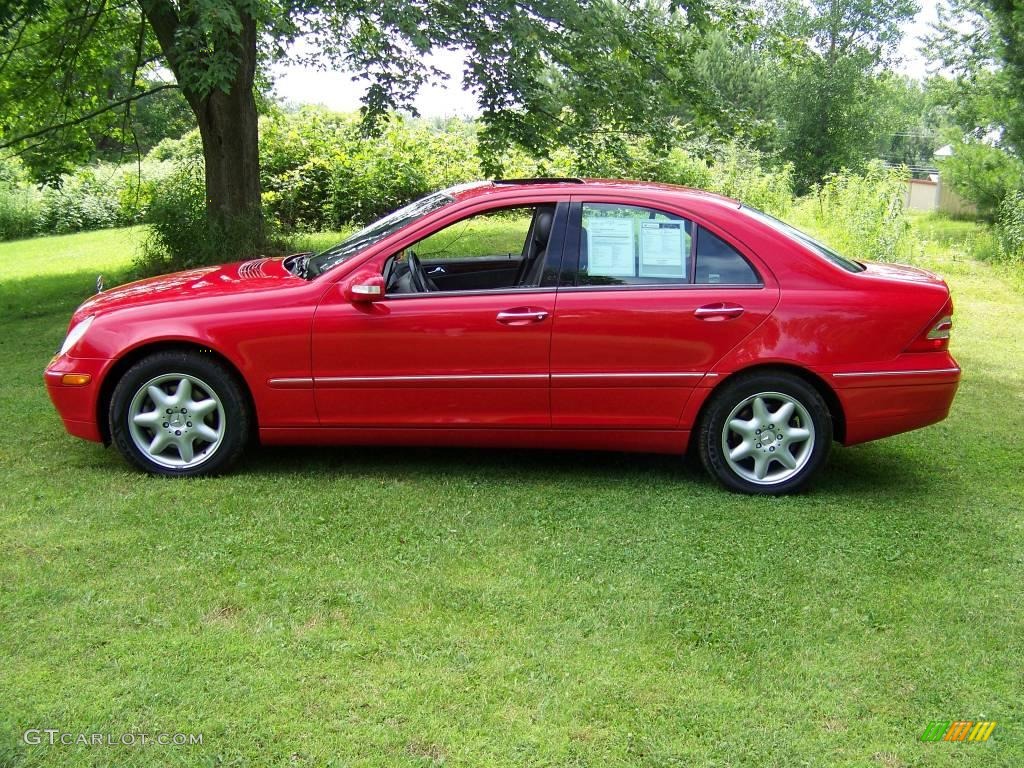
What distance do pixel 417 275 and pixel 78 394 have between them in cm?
192

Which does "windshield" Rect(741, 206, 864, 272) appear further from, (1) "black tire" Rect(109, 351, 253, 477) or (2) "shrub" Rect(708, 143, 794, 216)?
(2) "shrub" Rect(708, 143, 794, 216)

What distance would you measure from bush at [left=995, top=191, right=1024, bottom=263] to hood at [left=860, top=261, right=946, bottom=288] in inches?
343

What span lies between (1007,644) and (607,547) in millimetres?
1642

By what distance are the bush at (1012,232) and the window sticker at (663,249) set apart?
984 cm

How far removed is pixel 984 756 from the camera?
3.01 meters

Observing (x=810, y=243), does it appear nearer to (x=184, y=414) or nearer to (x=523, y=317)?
(x=523, y=317)

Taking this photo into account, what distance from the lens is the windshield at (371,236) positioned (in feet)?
17.3

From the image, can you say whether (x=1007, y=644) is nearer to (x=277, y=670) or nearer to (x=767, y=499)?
(x=767, y=499)

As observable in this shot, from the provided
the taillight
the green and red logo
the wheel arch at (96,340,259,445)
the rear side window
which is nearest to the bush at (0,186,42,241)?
the wheel arch at (96,340,259,445)

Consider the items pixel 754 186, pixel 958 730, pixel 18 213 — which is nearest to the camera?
pixel 958 730

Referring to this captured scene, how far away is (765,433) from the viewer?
5.09 m

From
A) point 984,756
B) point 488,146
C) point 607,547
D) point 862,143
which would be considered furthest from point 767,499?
point 862,143

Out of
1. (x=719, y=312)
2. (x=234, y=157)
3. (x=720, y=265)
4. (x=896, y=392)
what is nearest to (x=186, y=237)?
(x=234, y=157)

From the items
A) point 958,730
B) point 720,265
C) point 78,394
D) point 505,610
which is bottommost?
point 958,730
